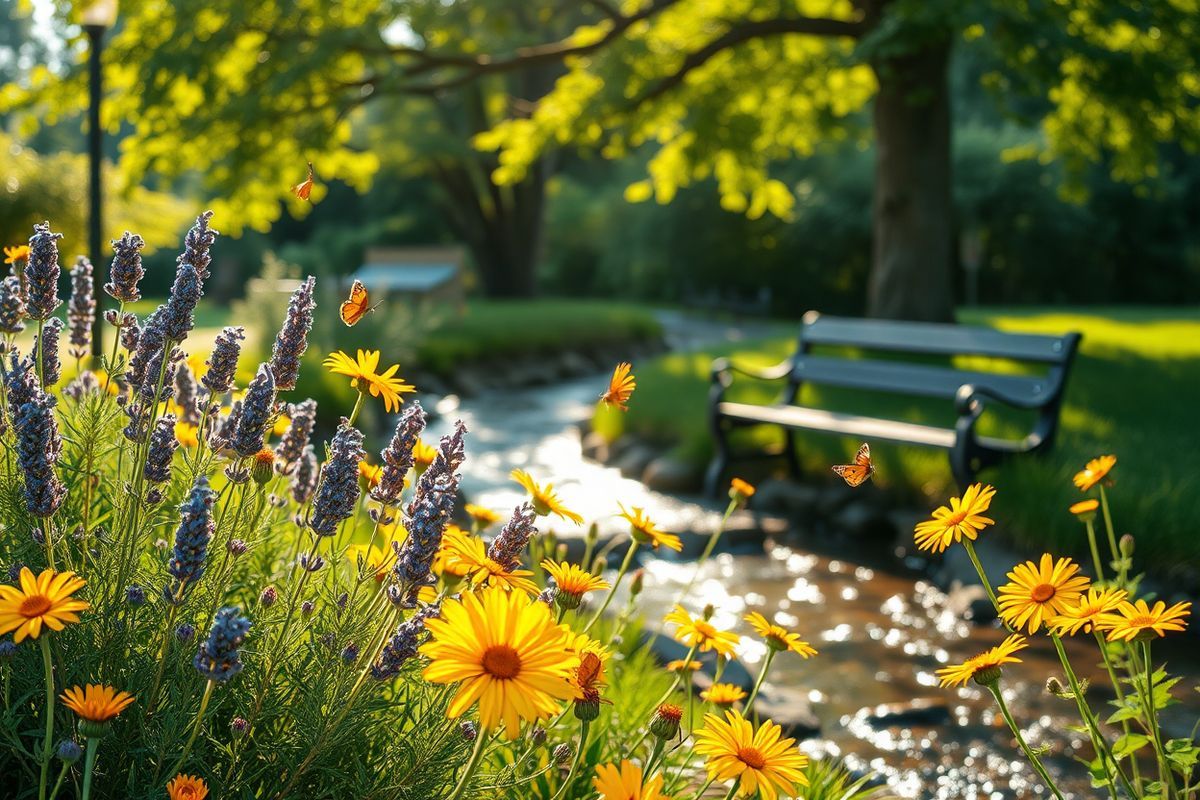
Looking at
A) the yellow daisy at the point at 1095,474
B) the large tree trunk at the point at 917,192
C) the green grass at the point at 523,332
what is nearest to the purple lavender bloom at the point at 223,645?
the yellow daisy at the point at 1095,474

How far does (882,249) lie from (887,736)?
7.74 metres

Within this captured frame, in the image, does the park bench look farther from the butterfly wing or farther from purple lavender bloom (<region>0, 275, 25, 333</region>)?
purple lavender bloom (<region>0, 275, 25, 333</region>)

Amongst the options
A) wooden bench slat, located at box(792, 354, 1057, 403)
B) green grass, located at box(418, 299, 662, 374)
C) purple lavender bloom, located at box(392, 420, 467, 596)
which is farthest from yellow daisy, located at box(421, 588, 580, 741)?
green grass, located at box(418, 299, 662, 374)

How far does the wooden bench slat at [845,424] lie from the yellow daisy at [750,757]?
16.4 feet

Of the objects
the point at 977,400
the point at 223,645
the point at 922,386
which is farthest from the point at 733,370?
the point at 223,645

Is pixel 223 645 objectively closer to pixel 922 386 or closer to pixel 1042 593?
pixel 1042 593

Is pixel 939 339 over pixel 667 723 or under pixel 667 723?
under

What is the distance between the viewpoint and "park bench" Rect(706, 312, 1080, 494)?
21.6 feet

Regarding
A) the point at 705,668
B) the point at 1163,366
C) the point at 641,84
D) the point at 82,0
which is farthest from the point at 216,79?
the point at 1163,366

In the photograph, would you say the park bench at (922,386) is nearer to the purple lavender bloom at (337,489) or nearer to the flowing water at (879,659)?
the flowing water at (879,659)

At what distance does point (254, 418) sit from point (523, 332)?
1519cm

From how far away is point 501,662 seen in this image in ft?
4.83

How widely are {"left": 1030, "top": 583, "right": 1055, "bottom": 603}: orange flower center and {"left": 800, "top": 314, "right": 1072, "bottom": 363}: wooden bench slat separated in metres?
5.06

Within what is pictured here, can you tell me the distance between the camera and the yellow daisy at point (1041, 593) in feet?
6.57
